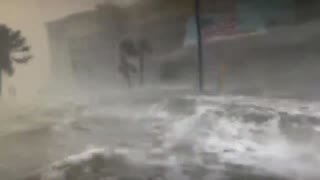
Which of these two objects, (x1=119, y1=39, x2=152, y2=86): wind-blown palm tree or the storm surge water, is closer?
the storm surge water

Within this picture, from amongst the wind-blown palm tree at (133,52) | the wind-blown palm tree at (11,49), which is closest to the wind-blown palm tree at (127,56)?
the wind-blown palm tree at (133,52)

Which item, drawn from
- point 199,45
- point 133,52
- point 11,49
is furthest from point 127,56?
point 11,49

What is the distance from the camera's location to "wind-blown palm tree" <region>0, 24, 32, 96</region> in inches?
47.5

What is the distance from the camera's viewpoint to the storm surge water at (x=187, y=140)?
108 cm

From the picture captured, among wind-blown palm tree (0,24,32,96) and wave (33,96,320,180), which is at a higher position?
wind-blown palm tree (0,24,32,96)

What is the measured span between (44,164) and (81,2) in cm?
40

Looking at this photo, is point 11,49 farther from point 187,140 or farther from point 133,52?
point 187,140

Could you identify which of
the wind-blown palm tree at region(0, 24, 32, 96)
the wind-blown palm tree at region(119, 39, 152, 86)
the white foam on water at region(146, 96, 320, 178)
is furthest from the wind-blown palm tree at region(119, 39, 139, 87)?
the wind-blown palm tree at region(0, 24, 32, 96)

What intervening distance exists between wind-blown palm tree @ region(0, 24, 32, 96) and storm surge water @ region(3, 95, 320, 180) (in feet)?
0.53

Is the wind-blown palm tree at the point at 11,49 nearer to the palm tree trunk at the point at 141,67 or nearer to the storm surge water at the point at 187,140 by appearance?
the storm surge water at the point at 187,140

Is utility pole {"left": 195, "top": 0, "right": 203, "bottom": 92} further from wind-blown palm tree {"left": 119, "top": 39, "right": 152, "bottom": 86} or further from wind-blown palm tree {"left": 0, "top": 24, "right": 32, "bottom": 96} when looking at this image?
wind-blown palm tree {"left": 0, "top": 24, "right": 32, "bottom": 96}

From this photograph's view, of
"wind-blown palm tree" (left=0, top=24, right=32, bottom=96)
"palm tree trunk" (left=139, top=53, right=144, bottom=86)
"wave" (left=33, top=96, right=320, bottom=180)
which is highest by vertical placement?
"wind-blown palm tree" (left=0, top=24, right=32, bottom=96)

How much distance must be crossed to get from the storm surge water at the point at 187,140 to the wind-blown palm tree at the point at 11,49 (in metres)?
0.16

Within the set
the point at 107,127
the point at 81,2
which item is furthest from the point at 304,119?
the point at 81,2
